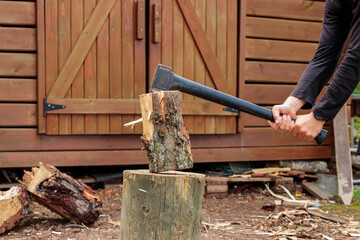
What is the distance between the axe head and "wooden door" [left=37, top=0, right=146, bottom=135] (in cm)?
260

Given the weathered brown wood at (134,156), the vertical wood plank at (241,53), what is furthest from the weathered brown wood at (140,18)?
the weathered brown wood at (134,156)

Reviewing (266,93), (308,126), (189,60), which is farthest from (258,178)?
(308,126)

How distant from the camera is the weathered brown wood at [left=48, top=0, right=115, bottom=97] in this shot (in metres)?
5.30

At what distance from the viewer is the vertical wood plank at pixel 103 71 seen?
5.45 m

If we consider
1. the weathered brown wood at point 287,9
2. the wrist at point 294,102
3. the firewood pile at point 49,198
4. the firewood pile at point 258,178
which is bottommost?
the firewood pile at point 258,178

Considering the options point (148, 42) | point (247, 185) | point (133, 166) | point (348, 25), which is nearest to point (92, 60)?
point (148, 42)

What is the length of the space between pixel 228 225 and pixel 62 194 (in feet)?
5.49

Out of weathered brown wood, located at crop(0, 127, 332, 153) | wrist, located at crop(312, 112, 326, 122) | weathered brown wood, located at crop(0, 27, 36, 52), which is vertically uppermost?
weathered brown wood, located at crop(0, 27, 36, 52)

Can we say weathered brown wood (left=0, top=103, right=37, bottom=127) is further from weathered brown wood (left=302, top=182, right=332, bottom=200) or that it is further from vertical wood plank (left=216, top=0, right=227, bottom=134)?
weathered brown wood (left=302, top=182, right=332, bottom=200)

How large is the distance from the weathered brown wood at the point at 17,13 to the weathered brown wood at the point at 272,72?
111 inches

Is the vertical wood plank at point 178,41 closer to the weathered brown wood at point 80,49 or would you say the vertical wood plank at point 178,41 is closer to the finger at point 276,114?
the weathered brown wood at point 80,49

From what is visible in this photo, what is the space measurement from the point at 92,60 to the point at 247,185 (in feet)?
8.69

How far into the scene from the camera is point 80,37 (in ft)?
17.6

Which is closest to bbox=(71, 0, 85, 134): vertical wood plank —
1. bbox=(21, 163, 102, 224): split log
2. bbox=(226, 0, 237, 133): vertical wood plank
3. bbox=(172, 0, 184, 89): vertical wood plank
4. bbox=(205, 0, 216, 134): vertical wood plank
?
bbox=(172, 0, 184, 89): vertical wood plank
